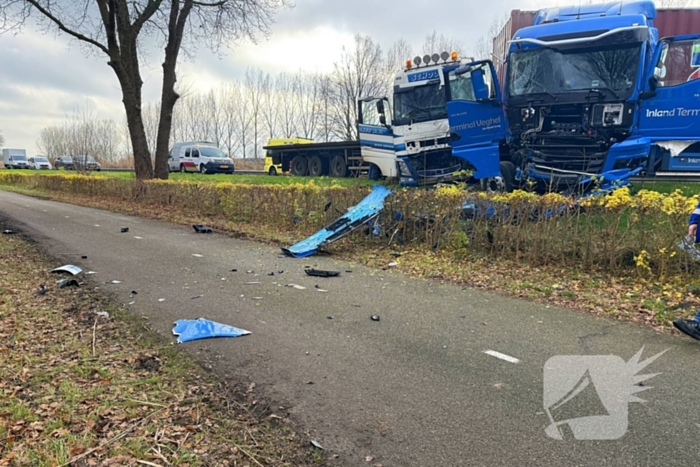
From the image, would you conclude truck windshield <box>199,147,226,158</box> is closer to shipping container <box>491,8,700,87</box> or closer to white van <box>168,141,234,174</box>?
white van <box>168,141,234,174</box>

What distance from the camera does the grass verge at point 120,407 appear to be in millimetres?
2643

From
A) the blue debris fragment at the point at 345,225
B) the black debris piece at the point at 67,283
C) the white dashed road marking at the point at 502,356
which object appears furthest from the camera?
the blue debris fragment at the point at 345,225

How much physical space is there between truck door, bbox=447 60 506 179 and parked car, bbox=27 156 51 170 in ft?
176

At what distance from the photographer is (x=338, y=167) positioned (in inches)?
826

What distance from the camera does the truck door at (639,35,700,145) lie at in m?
8.27

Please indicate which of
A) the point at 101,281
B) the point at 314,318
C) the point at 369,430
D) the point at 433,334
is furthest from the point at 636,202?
the point at 101,281

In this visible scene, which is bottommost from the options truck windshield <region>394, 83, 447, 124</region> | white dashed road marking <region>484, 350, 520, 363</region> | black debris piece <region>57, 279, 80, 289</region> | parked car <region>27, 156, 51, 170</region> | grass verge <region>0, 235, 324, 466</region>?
grass verge <region>0, 235, 324, 466</region>

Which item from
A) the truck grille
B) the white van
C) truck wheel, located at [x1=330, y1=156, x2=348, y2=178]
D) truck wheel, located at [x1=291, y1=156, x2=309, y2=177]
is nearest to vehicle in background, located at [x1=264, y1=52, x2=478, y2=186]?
the truck grille

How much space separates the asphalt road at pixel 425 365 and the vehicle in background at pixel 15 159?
196 ft

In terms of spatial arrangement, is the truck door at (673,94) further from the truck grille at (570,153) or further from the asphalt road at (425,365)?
the asphalt road at (425,365)

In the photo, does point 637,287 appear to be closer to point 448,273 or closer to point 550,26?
point 448,273

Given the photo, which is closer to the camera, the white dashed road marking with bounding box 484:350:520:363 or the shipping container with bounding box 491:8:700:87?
the white dashed road marking with bounding box 484:350:520:363

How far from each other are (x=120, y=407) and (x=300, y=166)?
20.5m

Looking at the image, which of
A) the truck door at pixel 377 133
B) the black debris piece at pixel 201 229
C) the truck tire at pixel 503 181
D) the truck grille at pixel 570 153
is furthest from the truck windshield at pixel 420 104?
the black debris piece at pixel 201 229
